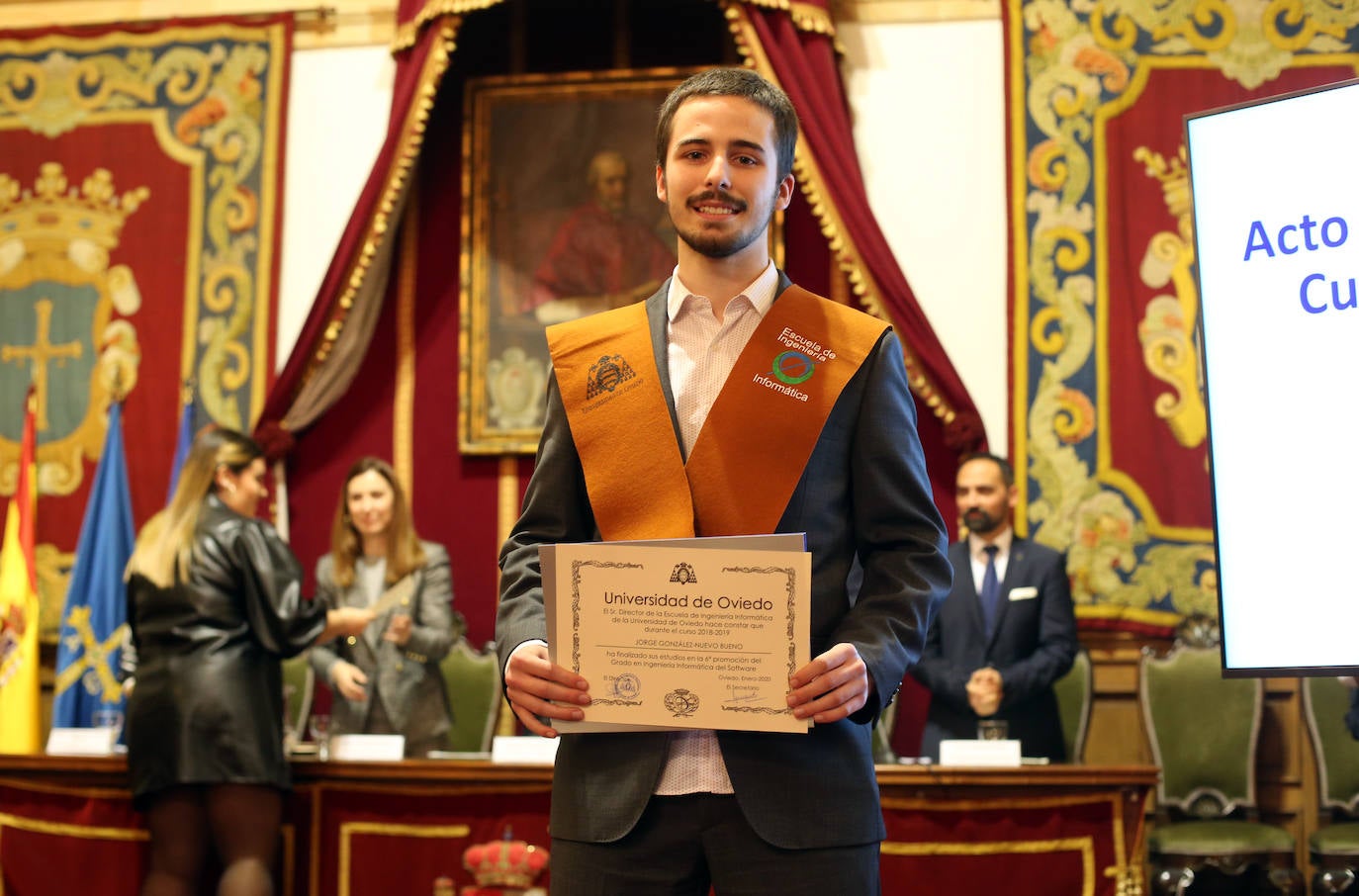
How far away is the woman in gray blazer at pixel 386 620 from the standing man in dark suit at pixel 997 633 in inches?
62.0

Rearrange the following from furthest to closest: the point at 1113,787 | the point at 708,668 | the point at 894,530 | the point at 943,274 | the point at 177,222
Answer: the point at 177,222 → the point at 943,274 → the point at 1113,787 → the point at 894,530 → the point at 708,668

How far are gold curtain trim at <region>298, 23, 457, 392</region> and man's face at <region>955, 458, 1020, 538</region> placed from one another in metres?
2.56

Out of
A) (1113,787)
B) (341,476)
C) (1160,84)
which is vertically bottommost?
(1113,787)

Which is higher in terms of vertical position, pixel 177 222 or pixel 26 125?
pixel 26 125

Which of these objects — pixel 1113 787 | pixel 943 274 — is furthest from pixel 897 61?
pixel 1113 787

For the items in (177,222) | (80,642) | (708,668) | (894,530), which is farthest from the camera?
(177,222)

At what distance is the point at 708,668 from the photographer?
5.25 ft

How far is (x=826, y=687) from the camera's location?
156cm

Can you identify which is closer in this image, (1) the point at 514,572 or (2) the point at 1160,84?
(1) the point at 514,572

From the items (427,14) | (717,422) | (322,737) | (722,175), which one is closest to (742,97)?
(722,175)

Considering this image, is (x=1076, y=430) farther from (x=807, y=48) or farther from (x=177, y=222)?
(x=177, y=222)

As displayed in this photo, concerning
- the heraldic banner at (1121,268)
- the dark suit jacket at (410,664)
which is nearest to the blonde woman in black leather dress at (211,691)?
the dark suit jacket at (410,664)

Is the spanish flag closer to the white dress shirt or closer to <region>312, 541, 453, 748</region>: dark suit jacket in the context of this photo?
<region>312, 541, 453, 748</region>: dark suit jacket

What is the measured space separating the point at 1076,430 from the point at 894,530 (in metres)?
3.99
